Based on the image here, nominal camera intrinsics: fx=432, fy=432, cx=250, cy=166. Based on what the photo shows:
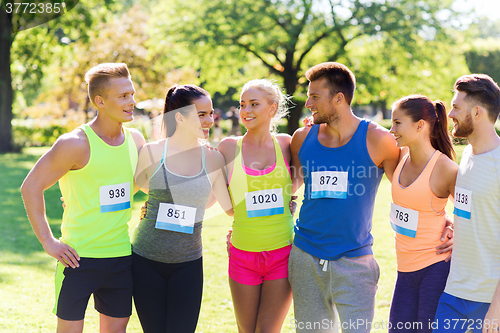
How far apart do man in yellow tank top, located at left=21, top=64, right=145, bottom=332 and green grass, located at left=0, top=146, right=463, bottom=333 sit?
926 mm

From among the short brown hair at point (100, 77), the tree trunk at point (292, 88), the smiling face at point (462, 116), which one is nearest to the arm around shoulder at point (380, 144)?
the smiling face at point (462, 116)

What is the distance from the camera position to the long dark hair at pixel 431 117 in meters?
2.86

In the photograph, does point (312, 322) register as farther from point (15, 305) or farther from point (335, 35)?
point (335, 35)

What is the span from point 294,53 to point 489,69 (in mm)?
11566

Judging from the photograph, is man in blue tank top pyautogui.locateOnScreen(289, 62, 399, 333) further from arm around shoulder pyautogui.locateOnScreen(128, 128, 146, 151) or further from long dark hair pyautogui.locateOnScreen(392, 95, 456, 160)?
arm around shoulder pyautogui.locateOnScreen(128, 128, 146, 151)

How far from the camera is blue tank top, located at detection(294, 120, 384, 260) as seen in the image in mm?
2848

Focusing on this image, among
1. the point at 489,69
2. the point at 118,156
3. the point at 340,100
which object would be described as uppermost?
the point at 489,69

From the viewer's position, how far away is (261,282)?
10.2ft

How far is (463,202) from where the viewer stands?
99.8 inches

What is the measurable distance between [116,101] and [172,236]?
972 millimetres

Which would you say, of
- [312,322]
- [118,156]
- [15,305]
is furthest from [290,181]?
[15,305]

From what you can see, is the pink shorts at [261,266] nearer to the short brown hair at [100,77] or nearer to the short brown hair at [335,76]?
the short brown hair at [335,76]

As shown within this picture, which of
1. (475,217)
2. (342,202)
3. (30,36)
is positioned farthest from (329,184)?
(30,36)

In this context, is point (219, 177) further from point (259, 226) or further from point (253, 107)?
point (253, 107)
